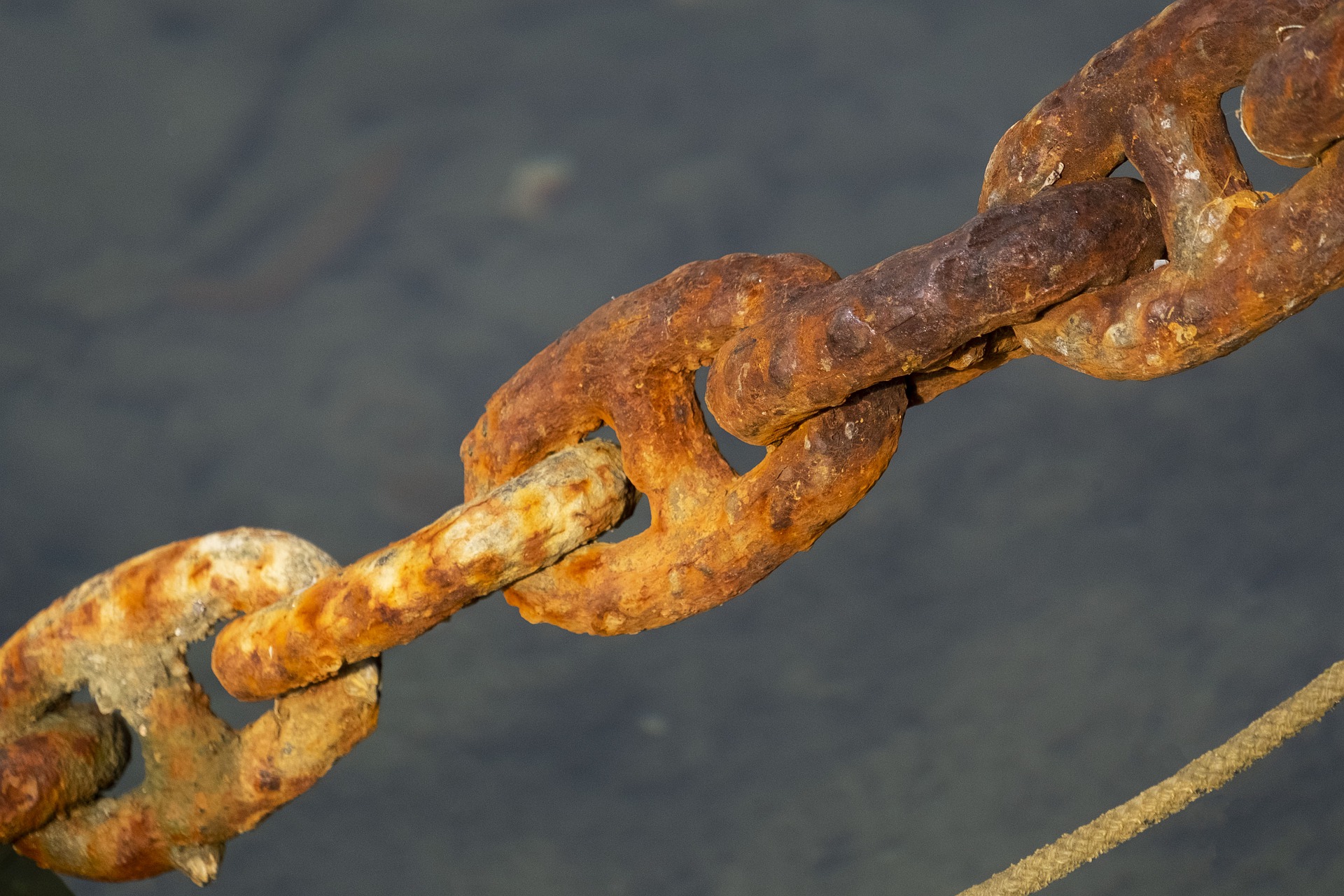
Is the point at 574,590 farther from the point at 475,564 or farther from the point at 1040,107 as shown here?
the point at 1040,107

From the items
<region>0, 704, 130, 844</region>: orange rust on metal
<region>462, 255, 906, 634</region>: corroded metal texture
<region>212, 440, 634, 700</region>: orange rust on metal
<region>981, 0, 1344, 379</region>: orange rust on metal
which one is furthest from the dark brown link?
<region>0, 704, 130, 844</region>: orange rust on metal

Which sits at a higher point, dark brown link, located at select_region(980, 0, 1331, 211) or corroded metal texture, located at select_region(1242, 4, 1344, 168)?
dark brown link, located at select_region(980, 0, 1331, 211)

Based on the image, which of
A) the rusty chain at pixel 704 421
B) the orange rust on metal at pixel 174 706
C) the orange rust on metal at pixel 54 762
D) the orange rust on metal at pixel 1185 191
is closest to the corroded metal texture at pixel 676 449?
the rusty chain at pixel 704 421

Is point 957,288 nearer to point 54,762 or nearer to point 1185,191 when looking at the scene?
point 1185,191

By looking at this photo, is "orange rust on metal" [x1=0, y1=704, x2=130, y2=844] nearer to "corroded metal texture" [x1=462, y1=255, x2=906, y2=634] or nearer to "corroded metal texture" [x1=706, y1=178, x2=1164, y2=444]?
"corroded metal texture" [x1=462, y1=255, x2=906, y2=634]

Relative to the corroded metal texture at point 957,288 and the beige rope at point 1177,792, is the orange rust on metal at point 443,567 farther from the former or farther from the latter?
the beige rope at point 1177,792

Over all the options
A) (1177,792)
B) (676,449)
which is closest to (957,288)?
(676,449)

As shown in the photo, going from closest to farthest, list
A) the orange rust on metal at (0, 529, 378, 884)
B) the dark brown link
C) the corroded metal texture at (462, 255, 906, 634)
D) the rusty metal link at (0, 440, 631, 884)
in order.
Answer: the dark brown link, the corroded metal texture at (462, 255, 906, 634), the rusty metal link at (0, 440, 631, 884), the orange rust on metal at (0, 529, 378, 884)
